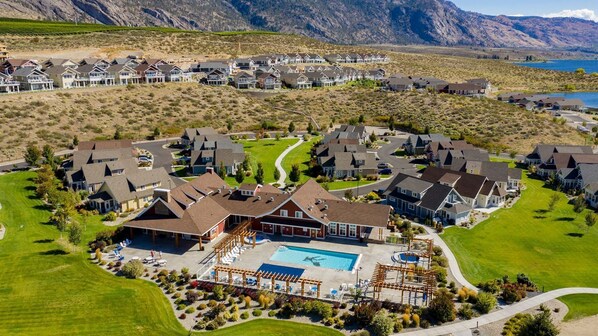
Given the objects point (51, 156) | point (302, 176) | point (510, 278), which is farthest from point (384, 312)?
point (51, 156)

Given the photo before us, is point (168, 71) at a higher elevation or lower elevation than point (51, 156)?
higher

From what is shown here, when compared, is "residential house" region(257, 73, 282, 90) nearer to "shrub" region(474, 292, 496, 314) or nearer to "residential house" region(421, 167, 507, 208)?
"residential house" region(421, 167, 507, 208)

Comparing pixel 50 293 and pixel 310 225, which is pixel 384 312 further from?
pixel 50 293

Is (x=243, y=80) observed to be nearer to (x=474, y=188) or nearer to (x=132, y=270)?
(x=474, y=188)

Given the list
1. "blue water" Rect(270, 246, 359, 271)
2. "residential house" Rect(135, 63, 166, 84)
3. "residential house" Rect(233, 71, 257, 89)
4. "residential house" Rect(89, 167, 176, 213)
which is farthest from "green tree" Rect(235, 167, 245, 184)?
"residential house" Rect(233, 71, 257, 89)

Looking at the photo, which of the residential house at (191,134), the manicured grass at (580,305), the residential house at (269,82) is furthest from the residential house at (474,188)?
the residential house at (269,82)
